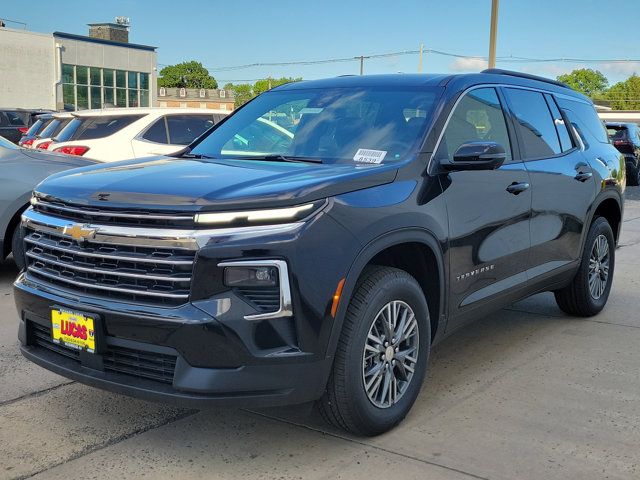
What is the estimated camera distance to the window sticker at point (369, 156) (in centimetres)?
416

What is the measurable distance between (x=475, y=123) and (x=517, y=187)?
1.61 feet

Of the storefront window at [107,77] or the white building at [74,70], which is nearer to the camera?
the white building at [74,70]

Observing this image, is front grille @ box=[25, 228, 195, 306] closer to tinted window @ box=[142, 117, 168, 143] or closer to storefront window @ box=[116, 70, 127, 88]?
tinted window @ box=[142, 117, 168, 143]

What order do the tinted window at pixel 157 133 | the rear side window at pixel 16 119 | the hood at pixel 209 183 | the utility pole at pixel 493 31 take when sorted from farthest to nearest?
1. the rear side window at pixel 16 119
2. the utility pole at pixel 493 31
3. the tinted window at pixel 157 133
4. the hood at pixel 209 183

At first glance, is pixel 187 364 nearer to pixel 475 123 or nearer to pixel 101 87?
pixel 475 123

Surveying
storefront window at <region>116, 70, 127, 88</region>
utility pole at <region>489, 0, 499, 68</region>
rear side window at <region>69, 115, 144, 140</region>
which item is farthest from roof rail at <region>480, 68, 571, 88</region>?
storefront window at <region>116, 70, 127, 88</region>

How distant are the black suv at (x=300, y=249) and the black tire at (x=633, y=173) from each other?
665 inches

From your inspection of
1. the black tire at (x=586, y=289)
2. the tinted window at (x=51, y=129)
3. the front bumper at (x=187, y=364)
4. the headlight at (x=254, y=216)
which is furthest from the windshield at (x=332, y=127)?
the tinted window at (x=51, y=129)

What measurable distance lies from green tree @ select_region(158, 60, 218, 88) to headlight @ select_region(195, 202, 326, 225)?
141191 millimetres

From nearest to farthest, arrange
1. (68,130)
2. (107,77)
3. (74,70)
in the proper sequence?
1. (68,130)
2. (74,70)
3. (107,77)

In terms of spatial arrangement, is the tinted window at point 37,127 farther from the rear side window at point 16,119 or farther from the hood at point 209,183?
the hood at point 209,183

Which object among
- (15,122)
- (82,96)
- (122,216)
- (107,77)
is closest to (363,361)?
(122,216)

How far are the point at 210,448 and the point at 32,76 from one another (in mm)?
43951

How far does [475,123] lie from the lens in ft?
15.4
